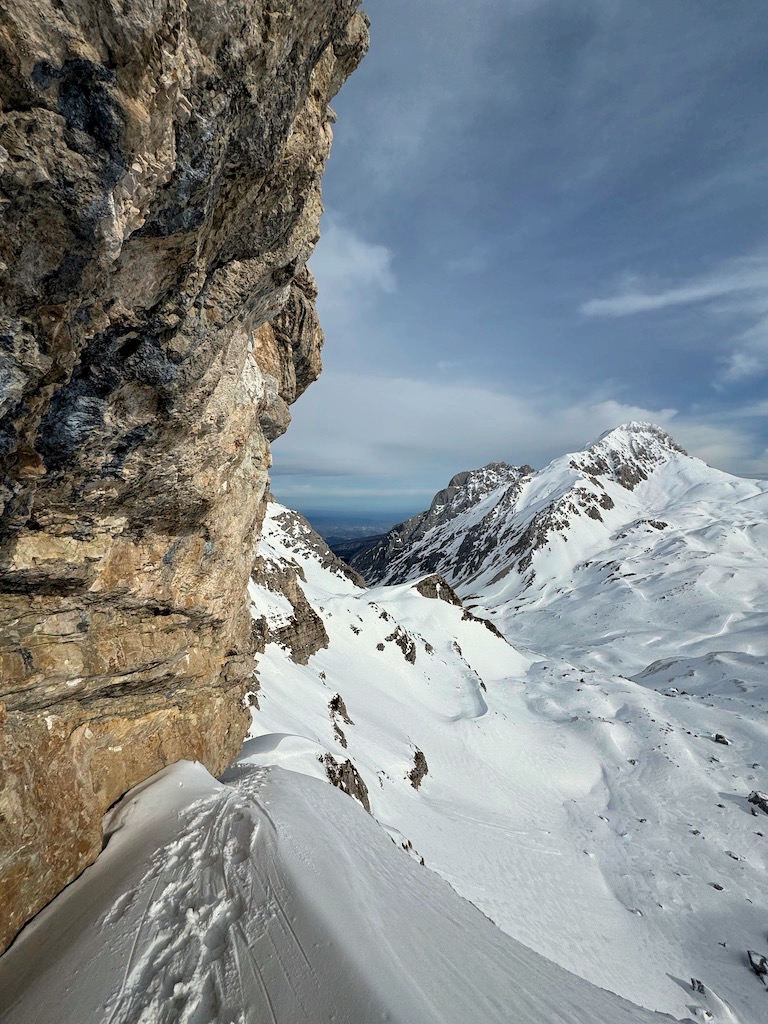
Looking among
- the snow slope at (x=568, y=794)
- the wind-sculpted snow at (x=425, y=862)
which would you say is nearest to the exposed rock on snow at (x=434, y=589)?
the wind-sculpted snow at (x=425, y=862)

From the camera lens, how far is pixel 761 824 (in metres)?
24.3

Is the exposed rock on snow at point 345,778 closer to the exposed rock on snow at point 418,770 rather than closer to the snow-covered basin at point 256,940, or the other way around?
the snow-covered basin at point 256,940

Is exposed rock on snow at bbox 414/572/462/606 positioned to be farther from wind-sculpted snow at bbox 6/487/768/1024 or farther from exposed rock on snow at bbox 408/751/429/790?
exposed rock on snow at bbox 408/751/429/790

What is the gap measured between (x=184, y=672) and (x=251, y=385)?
6.59m

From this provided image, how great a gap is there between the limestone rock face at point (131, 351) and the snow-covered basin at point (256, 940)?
0.87 metres

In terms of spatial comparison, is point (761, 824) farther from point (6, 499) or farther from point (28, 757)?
point (6, 499)

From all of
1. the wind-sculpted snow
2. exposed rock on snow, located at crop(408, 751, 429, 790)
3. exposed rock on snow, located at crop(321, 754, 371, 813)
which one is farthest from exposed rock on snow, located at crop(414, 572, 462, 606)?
exposed rock on snow, located at crop(321, 754, 371, 813)

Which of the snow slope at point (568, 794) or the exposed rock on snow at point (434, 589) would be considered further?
the exposed rock on snow at point (434, 589)

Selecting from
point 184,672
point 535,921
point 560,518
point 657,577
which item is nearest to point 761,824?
point 535,921

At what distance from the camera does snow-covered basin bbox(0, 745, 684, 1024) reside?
5.98 m

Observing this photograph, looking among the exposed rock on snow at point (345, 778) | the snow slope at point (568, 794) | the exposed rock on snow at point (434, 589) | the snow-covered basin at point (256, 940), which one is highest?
the exposed rock on snow at point (434, 589)

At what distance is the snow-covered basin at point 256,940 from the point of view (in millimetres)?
5984

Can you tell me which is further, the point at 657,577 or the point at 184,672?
the point at 657,577

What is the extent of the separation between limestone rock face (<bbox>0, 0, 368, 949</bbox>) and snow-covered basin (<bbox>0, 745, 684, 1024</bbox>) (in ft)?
2.85
